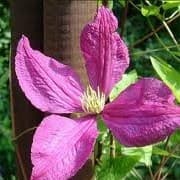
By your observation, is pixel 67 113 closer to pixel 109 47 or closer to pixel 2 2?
pixel 109 47

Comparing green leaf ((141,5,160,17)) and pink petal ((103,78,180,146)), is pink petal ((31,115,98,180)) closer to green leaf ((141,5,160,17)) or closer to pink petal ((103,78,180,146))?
pink petal ((103,78,180,146))

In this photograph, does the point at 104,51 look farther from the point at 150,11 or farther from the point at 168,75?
the point at 150,11

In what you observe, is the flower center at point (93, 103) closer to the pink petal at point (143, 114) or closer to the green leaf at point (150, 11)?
the pink petal at point (143, 114)

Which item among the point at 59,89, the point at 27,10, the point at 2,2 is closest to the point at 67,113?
the point at 59,89

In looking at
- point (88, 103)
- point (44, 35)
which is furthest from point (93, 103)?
point (44, 35)

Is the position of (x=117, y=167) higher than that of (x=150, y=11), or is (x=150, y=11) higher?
(x=150, y=11)

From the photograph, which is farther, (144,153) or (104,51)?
(144,153)

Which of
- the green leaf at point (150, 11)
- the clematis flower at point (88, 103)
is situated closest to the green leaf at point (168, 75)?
the clematis flower at point (88, 103)
